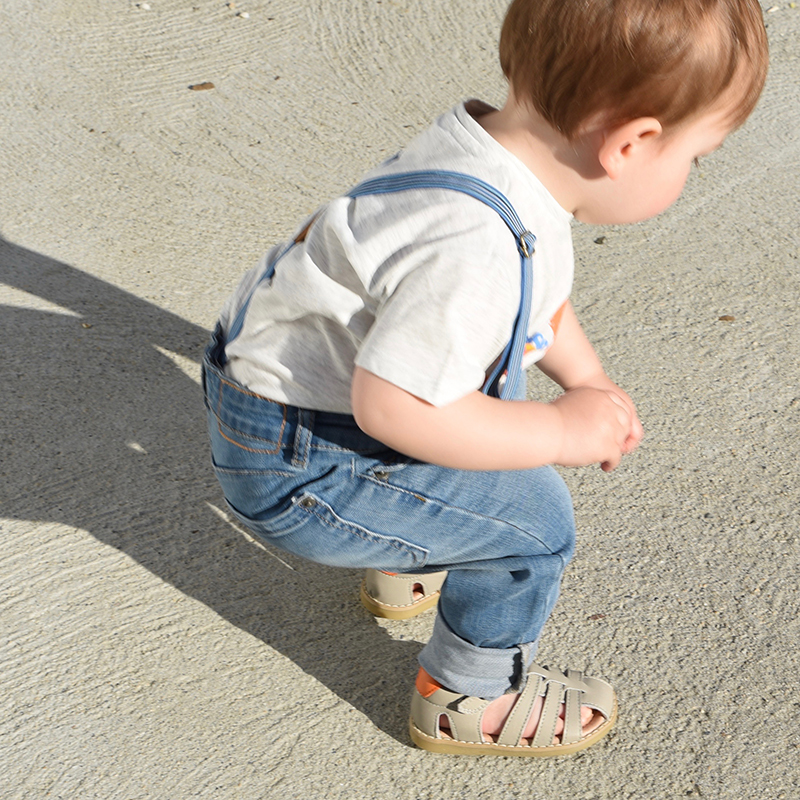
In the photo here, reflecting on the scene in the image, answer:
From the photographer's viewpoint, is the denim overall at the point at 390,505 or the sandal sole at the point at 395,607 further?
the sandal sole at the point at 395,607

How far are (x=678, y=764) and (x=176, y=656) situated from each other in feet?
3.31

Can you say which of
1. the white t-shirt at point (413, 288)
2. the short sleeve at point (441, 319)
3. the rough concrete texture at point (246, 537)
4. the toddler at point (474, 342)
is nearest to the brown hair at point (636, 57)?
the toddler at point (474, 342)

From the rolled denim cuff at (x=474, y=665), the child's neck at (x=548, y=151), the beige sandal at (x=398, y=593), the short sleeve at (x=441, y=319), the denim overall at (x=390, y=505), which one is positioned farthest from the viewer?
the beige sandal at (x=398, y=593)

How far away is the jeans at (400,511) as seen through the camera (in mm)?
1580

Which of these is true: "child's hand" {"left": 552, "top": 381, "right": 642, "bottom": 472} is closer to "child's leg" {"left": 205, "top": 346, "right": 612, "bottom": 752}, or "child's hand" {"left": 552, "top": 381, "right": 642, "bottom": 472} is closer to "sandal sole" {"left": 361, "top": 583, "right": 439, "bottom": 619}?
"child's leg" {"left": 205, "top": 346, "right": 612, "bottom": 752}

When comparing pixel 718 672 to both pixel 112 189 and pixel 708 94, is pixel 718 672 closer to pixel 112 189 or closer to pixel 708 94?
pixel 708 94

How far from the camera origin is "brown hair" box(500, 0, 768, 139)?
133 centimetres

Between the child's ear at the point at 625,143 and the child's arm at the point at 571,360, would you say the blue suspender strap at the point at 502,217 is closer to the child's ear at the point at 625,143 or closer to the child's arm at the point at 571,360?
the child's ear at the point at 625,143

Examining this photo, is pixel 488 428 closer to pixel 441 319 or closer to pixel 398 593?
pixel 441 319

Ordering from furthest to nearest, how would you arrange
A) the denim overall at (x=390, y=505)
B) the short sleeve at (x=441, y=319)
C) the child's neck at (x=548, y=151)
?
the denim overall at (x=390, y=505) < the child's neck at (x=548, y=151) < the short sleeve at (x=441, y=319)

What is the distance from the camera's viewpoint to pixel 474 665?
1.74m

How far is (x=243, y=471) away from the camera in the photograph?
1.64 meters

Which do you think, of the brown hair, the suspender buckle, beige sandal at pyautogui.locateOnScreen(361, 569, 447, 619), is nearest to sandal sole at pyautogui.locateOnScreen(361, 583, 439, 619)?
beige sandal at pyautogui.locateOnScreen(361, 569, 447, 619)

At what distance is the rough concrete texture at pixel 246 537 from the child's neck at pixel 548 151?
39.9 inches
